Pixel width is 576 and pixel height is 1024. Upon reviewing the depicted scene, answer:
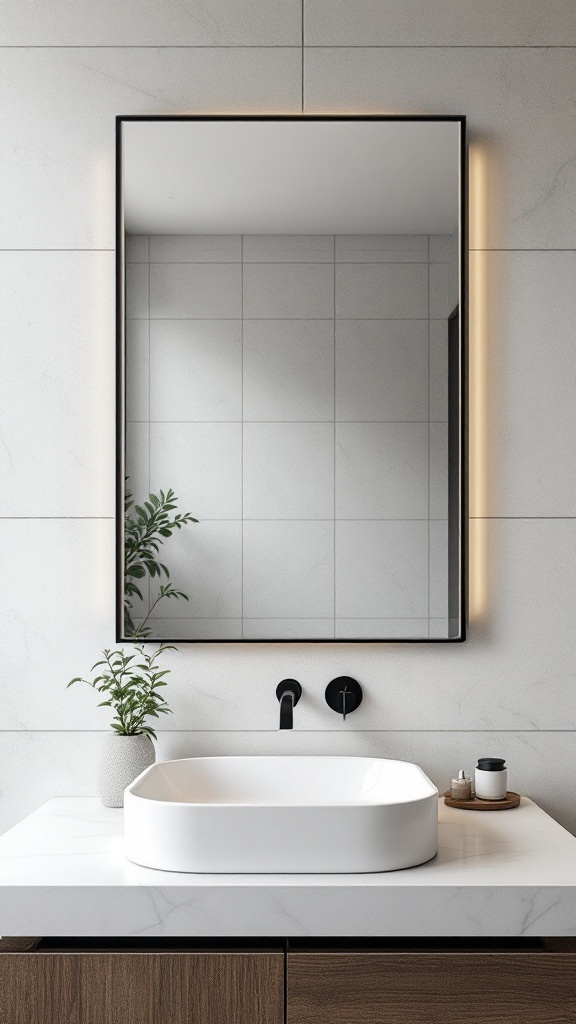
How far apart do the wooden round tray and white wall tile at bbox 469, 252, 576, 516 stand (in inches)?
22.2

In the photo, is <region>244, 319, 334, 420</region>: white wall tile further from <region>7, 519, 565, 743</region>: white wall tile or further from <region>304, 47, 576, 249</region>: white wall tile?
<region>304, 47, 576, 249</region>: white wall tile

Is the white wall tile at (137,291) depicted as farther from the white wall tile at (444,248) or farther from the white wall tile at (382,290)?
the white wall tile at (444,248)

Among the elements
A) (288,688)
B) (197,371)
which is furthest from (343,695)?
(197,371)

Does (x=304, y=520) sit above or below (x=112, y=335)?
below

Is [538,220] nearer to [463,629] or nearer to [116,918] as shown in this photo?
[463,629]

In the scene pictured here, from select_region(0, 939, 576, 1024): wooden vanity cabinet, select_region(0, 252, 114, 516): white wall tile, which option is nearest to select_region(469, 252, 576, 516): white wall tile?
select_region(0, 252, 114, 516): white wall tile

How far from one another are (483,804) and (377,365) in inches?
34.8

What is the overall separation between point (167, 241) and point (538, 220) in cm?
77

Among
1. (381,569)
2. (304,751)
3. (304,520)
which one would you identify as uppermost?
(304,520)

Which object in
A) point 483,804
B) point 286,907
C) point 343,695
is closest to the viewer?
point 286,907

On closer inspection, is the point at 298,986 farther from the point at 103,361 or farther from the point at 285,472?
the point at 103,361

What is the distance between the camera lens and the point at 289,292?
1.87m

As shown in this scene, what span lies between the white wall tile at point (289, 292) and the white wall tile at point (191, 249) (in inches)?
2.0

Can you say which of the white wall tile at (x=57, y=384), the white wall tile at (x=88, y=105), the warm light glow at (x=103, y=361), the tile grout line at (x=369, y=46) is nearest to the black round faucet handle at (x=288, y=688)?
the warm light glow at (x=103, y=361)
